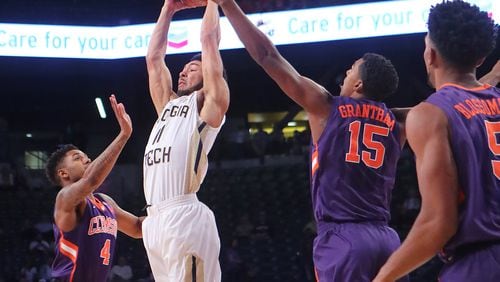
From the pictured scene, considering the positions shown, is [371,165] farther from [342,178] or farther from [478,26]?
[478,26]

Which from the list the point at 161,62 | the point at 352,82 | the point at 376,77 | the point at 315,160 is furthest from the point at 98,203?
the point at 376,77

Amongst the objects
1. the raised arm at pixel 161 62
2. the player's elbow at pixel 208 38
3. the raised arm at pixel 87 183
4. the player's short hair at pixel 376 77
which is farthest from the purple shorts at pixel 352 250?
the raised arm at pixel 87 183

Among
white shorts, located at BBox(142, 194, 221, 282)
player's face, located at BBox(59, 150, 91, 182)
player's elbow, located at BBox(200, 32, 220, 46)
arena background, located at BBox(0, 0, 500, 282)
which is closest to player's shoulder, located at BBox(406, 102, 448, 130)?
white shorts, located at BBox(142, 194, 221, 282)

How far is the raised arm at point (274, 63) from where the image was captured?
322 centimetres

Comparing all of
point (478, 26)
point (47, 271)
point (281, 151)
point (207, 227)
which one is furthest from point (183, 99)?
point (281, 151)

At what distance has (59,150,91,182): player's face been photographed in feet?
16.6

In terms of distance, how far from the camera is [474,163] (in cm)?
209

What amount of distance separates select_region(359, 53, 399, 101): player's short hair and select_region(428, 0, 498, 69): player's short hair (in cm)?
122

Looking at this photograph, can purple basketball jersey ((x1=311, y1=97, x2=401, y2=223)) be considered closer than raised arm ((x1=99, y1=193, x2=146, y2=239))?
Yes

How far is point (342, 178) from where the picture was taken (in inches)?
128

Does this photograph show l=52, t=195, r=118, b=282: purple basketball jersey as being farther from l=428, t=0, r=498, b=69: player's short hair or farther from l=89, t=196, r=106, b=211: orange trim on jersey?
l=428, t=0, r=498, b=69: player's short hair

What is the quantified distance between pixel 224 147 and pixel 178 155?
1092 centimetres

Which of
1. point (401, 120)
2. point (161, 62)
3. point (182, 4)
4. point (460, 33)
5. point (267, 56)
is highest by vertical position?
point (182, 4)

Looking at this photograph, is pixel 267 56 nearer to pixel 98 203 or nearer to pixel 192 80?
pixel 192 80
